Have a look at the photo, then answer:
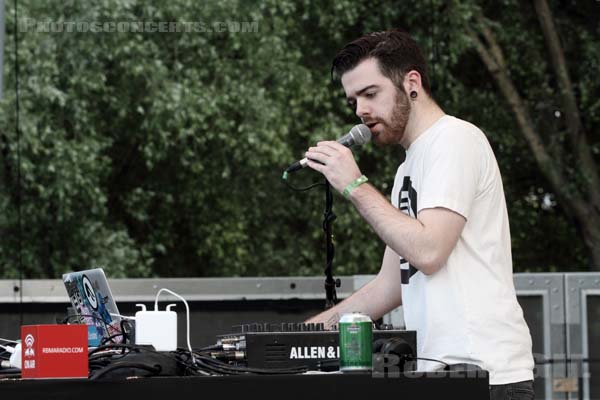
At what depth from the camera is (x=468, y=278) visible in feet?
8.62

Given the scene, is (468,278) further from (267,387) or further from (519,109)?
(519,109)

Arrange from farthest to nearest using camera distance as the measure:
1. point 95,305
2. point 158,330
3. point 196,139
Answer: point 196,139
point 95,305
point 158,330

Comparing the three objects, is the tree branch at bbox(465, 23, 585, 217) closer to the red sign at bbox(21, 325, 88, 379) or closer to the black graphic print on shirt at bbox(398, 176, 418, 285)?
the black graphic print on shirt at bbox(398, 176, 418, 285)

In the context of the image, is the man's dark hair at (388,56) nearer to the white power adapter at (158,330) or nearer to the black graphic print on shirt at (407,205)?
the black graphic print on shirt at (407,205)

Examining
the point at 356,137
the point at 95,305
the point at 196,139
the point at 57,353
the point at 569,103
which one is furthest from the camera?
the point at 569,103

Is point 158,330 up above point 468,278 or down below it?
below

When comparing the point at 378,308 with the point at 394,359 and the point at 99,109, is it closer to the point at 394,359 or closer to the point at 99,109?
the point at 394,359

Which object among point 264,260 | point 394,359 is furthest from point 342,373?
point 264,260

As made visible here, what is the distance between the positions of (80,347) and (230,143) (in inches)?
140

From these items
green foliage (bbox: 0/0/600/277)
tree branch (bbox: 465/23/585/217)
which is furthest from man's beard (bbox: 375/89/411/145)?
tree branch (bbox: 465/23/585/217)

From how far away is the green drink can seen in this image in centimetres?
234

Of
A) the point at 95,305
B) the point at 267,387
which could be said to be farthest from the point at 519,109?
the point at 267,387

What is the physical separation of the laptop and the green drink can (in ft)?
2.22

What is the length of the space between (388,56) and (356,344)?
0.76 m
